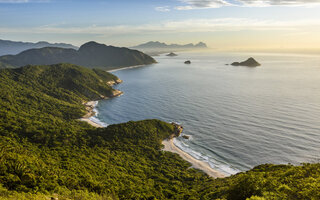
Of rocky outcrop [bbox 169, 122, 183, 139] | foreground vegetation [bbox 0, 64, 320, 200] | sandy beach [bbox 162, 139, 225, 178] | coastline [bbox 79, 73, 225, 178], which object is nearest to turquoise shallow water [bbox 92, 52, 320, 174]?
sandy beach [bbox 162, 139, 225, 178]

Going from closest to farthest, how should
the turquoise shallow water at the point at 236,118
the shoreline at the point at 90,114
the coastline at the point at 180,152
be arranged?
the coastline at the point at 180,152 < the turquoise shallow water at the point at 236,118 < the shoreline at the point at 90,114

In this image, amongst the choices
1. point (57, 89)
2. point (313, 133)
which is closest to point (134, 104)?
point (57, 89)

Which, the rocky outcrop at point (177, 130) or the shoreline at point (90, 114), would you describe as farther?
the shoreline at point (90, 114)

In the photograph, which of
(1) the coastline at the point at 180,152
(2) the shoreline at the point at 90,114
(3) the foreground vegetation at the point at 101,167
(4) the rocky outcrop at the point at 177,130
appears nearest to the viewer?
(3) the foreground vegetation at the point at 101,167

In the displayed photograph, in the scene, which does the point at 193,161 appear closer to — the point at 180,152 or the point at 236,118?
the point at 180,152

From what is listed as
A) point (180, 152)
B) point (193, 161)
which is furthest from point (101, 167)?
point (180, 152)

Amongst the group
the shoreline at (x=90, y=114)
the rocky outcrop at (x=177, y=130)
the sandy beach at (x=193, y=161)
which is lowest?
the sandy beach at (x=193, y=161)

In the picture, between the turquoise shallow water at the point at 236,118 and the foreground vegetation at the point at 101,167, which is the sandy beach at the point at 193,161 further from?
the foreground vegetation at the point at 101,167

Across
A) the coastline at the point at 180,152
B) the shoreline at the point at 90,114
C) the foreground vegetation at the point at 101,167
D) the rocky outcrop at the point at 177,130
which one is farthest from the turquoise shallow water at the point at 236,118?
the foreground vegetation at the point at 101,167
